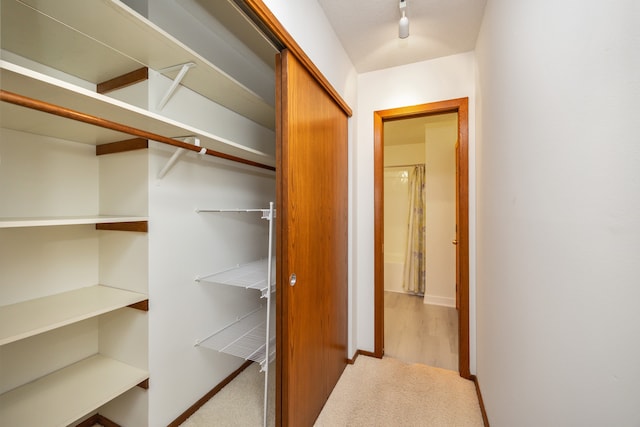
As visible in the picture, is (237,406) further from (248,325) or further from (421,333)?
(421,333)

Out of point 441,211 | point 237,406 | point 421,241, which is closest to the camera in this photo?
point 237,406

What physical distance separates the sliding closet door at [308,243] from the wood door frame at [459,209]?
1.31 feet

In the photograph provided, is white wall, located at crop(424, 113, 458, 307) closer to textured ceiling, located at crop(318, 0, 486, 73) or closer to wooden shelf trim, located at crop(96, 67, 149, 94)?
textured ceiling, located at crop(318, 0, 486, 73)

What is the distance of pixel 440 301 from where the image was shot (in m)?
3.61

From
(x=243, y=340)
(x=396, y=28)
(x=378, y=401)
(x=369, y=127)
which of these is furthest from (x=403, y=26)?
(x=378, y=401)

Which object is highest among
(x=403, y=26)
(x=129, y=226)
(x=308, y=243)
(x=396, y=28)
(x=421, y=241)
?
(x=396, y=28)

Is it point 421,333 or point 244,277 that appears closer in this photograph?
point 244,277

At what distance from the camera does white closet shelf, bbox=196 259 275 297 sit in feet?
5.14

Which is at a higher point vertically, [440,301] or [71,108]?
[71,108]

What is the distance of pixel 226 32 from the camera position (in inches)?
65.7

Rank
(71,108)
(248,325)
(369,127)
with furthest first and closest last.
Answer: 1. (369,127)
2. (248,325)
3. (71,108)

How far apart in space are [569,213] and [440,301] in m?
3.32

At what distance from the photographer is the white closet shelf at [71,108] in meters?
0.76

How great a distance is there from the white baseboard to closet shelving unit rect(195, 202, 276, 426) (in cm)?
255
